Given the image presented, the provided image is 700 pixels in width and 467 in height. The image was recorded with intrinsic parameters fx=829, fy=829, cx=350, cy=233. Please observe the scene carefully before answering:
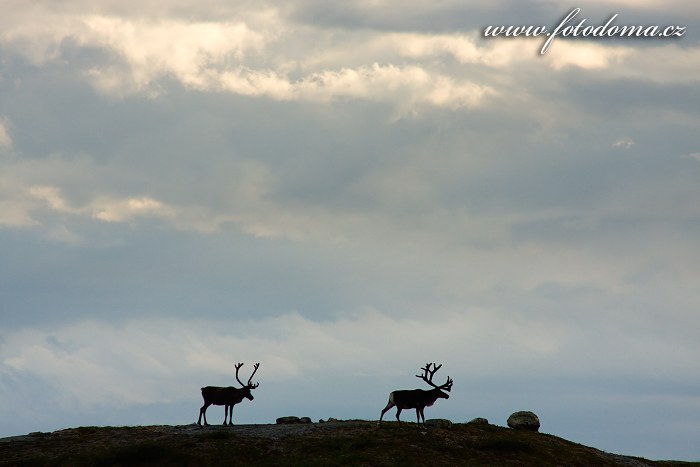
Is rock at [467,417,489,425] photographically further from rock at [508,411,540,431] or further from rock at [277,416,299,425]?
rock at [277,416,299,425]

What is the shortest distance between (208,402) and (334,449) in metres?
11.2

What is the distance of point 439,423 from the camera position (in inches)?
2170

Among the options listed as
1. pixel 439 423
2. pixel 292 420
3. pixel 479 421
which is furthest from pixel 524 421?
pixel 292 420

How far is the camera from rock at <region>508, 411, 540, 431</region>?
60812 mm

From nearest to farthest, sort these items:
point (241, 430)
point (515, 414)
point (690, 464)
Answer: point (241, 430) < point (515, 414) < point (690, 464)

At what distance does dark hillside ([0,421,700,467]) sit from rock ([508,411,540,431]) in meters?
3.79

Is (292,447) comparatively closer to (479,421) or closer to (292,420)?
(292,420)

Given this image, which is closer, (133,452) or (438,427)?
(133,452)

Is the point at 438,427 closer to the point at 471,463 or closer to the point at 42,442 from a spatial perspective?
the point at 471,463

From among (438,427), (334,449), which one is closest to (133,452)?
(334,449)

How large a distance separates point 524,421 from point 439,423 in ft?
30.0

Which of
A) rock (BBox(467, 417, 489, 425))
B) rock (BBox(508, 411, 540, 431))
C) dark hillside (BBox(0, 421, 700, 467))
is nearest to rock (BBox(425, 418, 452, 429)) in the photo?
dark hillside (BBox(0, 421, 700, 467))

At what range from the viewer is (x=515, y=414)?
62094 mm

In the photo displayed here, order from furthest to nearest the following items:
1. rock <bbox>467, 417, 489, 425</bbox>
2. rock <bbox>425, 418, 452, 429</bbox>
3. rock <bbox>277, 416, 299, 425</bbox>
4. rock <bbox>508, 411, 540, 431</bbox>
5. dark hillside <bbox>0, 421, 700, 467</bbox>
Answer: rock <bbox>508, 411, 540, 431</bbox> → rock <bbox>467, 417, 489, 425</bbox> → rock <bbox>277, 416, 299, 425</bbox> → rock <bbox>425, 418, 452, 429</bbox> → dark hillside <bbox>0, 421, 700, 467</bbox>
